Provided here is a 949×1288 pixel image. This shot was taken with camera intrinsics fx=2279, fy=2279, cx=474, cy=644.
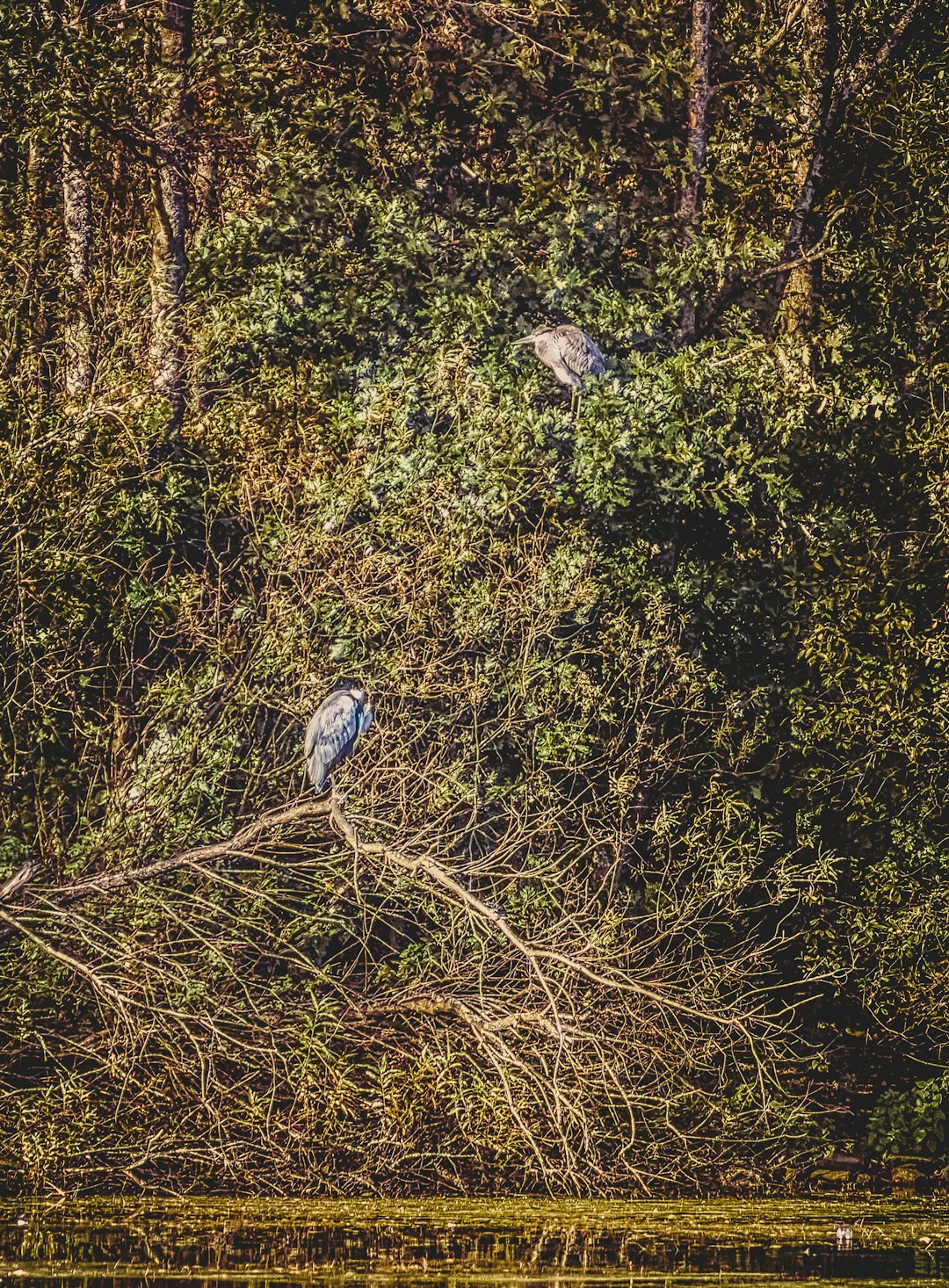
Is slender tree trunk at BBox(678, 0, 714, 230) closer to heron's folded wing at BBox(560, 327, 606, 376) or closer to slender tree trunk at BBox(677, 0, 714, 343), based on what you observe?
slender tree trunk at BBox(677, 0, 714, 343)

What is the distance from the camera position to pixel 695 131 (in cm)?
1132

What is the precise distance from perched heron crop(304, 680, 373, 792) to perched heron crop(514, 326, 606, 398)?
217 cm

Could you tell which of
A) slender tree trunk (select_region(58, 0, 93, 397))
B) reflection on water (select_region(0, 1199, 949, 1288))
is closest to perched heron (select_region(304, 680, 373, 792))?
reflection on water (select_region(0, 1199, 949, 1288))

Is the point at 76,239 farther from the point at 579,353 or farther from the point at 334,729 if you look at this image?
the point at 334,729

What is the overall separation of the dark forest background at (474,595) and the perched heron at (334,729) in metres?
0.09

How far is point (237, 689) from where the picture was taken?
30.1ft

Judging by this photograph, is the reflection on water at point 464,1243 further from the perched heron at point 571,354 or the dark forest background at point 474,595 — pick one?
the perched heron at point 571,354

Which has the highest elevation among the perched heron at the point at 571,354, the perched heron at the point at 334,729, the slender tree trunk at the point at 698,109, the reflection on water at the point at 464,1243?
the slender tree trunk at the point at 698,109

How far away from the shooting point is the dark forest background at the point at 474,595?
9.03m

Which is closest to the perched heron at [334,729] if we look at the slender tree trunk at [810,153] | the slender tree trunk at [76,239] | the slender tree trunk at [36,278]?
the slender tree trunk at [76,239]

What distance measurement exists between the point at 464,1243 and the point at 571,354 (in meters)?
4.18

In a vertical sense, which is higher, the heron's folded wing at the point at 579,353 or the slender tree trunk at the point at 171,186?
the slender tree trunk at the point at 171,186

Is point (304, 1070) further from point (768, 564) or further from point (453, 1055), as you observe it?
point (768, 564)

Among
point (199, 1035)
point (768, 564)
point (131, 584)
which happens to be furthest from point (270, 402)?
point (199, 1035)
